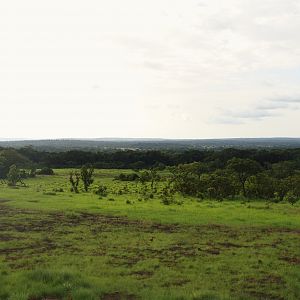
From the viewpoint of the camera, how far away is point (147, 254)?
18797 millimetres

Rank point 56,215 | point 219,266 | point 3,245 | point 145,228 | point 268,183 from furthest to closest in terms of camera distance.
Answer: point 268,183
point 56,215
point 145,228
point 3,245
point 219,266

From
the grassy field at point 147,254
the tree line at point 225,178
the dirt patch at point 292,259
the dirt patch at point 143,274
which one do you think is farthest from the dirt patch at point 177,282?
the tree line at point 225,178

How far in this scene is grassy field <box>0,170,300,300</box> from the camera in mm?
13612

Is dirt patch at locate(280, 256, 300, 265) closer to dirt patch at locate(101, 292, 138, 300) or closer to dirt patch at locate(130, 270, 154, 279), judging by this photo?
dirt patch at locate(130, 270, 154, 279)

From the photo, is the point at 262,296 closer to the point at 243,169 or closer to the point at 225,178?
the point at 225,178

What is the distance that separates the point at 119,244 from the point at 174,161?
3811 inches

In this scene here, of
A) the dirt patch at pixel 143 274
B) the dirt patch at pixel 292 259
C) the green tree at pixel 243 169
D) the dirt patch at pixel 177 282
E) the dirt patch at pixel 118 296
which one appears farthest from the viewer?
the green tree at pixel 243 169

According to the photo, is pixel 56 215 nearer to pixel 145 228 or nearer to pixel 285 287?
pixel 145 228

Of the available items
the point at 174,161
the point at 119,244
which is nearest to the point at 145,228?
the point at 119,244

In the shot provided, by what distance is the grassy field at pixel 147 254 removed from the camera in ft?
44.7

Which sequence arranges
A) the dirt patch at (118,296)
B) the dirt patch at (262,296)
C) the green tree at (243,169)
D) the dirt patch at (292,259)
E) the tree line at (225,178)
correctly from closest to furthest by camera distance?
1. the dirt patch at (118,296)
2. the dirt patch at (262,296)
3. the dirt patch at (292,259)
4. the tree line at (225,178)
5. the green tree at (243,169)

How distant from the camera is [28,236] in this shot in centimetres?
2245

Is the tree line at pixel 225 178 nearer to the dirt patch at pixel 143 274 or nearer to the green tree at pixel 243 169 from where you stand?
the green tree at pixel 243 169

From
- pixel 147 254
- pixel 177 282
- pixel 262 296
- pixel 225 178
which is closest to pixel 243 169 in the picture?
pixel 225 178
